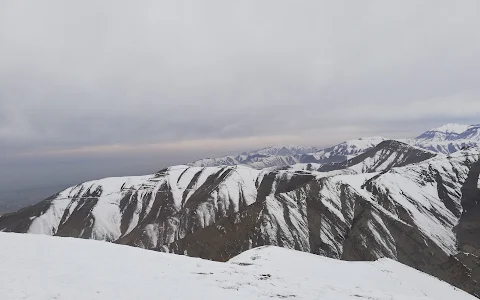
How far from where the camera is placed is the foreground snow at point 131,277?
15945mm

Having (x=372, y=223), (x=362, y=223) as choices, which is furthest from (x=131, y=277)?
(x=372, y=223)

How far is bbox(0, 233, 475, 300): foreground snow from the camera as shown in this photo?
15945 mm

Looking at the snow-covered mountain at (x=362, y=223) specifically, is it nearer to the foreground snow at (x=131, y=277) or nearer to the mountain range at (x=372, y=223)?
the mountain range at (x=372, y=223)

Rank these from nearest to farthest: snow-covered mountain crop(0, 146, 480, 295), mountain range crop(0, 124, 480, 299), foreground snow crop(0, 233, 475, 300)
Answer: foreground snow crop(0, 233, 475, 300)
snow-covered mountain crop(0, 146, 480, 295)
mountain range crop(0, 124, 480, 299)

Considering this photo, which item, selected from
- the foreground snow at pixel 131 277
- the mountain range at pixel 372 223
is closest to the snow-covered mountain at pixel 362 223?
the mountain range at pixel 372 223

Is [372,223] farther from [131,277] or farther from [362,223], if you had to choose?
[131,277]

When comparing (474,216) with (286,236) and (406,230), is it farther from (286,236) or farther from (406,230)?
(286,236)

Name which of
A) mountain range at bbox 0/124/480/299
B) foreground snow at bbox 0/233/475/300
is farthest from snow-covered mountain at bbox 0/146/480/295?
foreground snow at bbox 0/233/475/300

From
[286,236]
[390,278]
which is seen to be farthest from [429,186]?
[390,278]

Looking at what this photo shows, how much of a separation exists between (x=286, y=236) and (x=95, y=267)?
120206 mm

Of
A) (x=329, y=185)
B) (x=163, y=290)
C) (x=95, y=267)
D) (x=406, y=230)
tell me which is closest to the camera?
(x=163, y=290)

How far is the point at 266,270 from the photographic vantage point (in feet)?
83.0

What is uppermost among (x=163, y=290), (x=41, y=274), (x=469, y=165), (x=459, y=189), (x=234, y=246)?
(x=41, y=274)

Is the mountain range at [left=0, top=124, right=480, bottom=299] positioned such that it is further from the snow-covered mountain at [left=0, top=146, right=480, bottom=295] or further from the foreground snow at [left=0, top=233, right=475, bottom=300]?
the foreground snow at [left=0, top=233, right=475, bottom=300]
